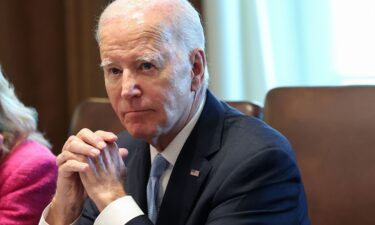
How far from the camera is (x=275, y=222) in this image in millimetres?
1379

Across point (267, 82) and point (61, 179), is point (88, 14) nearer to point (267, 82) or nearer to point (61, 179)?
point (267, 82)

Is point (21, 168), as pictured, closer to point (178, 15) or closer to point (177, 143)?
point (177, 143)

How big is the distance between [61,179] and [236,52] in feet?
4.54

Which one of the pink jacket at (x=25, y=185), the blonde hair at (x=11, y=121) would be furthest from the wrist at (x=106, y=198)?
the blonde hair at (x=11, y=121)

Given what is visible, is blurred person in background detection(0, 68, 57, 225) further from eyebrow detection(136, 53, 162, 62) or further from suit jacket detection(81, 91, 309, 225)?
eyebrow detection(136, 53, 162, 62)

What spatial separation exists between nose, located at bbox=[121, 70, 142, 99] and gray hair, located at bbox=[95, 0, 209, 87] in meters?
0.13

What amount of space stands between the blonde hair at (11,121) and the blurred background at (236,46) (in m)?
0.98

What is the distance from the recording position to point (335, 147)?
5.79 ft

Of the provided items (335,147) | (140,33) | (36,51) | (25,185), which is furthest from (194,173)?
(36,51)

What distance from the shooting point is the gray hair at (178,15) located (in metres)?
1.42

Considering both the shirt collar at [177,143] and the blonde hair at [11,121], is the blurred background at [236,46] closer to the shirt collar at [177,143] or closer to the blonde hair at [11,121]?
the blonde hair at [11,121]

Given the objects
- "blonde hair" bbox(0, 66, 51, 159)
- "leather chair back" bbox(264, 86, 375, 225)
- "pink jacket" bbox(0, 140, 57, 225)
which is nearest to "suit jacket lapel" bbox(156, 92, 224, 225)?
"leather chair back" bbox(264, 86, 375, 225)

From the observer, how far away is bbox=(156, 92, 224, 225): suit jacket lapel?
1.47 m

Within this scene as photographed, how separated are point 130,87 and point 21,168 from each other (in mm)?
685
